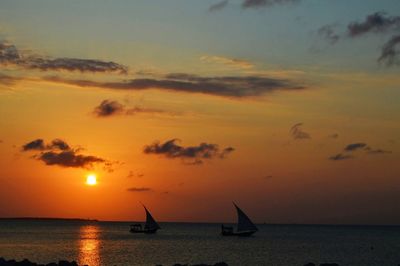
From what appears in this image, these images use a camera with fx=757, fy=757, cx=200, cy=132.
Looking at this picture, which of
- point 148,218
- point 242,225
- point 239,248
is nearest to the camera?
point 239,248

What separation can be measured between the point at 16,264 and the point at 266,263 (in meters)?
31.9

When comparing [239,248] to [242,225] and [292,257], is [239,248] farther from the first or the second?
[242,225]

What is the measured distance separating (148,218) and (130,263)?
7305 centimetres

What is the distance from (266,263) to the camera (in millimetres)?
77438

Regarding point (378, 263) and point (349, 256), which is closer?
point (378, 263)

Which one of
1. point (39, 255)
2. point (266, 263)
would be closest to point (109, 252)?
point (39, 255)

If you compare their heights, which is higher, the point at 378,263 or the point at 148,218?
the point at 148,218

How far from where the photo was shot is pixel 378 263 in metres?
83.5

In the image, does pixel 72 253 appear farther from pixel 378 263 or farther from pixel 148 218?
pixel 148 218

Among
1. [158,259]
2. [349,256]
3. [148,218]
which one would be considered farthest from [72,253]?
[148,218]

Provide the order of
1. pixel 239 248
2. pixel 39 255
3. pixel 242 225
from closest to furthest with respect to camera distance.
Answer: pixel 39 255, pixel 239 248, pixel 242 225

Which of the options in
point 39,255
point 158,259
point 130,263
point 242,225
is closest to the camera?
point 130,263

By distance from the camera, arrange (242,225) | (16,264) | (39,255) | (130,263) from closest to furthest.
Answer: (16,264)
(130,263)
(39,255)
(242,225)

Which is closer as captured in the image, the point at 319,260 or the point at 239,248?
the point at 319,260
